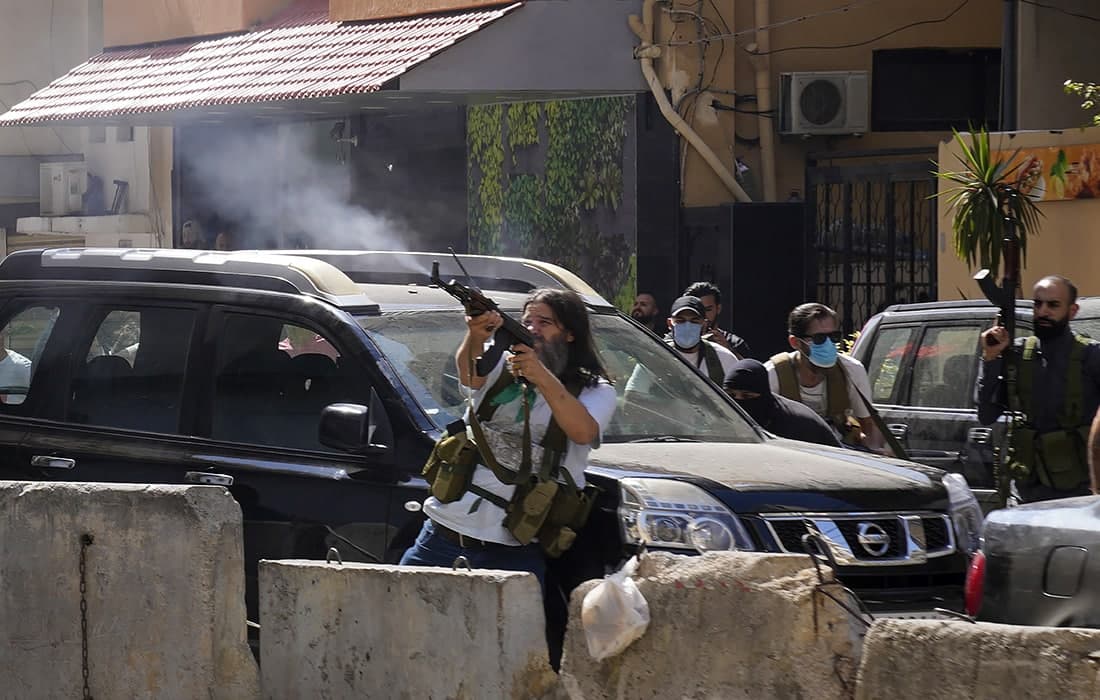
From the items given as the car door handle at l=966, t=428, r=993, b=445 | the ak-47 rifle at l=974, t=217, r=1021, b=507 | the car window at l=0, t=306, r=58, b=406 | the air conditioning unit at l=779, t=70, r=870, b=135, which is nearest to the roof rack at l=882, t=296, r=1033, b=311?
the car door handle at l=966, t=428, r=993, b=445

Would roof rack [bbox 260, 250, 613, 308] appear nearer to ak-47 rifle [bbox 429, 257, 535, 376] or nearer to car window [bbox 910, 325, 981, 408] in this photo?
ak-47 rifle [bbox 429, 257, 535, 376]

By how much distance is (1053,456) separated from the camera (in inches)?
328

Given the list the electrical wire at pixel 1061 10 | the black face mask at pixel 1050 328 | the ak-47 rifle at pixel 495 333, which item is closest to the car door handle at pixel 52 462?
the ak-47 rifle at pixel 495 333

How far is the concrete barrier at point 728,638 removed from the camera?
463cm

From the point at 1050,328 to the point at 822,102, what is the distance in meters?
8.47

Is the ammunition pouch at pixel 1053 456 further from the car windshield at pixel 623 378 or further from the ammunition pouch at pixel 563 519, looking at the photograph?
the ammunition pouch at pixel 563 519

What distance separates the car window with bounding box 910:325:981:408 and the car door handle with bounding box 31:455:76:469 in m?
4.78

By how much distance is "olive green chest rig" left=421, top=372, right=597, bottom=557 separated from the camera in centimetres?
583

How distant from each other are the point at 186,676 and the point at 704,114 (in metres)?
11.5

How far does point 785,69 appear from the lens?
56.1 feet

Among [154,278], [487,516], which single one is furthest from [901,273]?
[487,516]

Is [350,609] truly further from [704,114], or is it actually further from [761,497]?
[704,114]

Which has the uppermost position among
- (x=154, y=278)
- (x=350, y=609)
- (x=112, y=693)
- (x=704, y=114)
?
(x=704, y=114)

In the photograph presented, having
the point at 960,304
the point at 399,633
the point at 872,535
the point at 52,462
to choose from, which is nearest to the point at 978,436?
the point at 960,304
